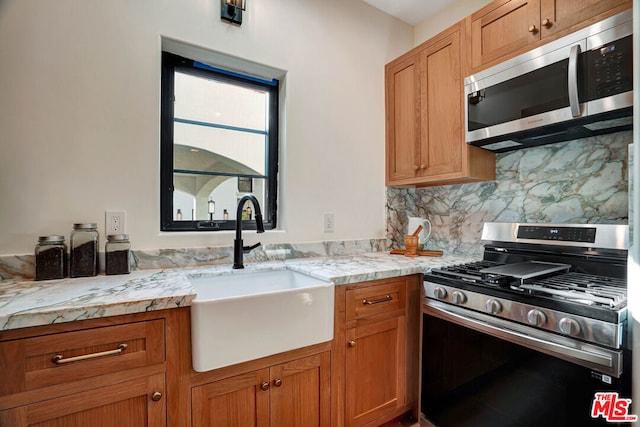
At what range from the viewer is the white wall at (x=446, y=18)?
214 cm

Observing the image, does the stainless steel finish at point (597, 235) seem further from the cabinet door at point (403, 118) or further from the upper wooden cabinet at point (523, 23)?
the upper wooden cabinet at point (523, 23)

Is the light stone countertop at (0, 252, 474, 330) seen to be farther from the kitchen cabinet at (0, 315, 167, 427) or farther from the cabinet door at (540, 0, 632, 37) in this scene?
the cabinet door at (540, 0, 632, 37)

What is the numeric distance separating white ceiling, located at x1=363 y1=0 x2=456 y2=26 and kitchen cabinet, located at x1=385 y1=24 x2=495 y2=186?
0.44 m

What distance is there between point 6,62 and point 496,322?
2.31 metres

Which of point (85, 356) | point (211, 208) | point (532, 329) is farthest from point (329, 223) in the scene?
point (85, 356)

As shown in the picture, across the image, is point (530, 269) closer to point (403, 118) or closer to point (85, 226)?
point (403, 118)

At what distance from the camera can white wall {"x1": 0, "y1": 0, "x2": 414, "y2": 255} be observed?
4.27 ft

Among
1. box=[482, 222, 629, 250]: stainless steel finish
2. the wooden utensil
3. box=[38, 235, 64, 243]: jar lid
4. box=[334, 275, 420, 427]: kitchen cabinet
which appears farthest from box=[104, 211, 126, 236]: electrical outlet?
box=[482, 222, 629, 250]: stainless steel finish

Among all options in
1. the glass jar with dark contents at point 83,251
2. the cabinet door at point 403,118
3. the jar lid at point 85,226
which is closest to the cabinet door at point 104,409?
the glass jar with dark contents at point 83,251

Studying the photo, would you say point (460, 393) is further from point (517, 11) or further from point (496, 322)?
point (517, 11)

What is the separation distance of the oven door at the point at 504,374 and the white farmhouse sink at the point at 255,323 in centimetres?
61

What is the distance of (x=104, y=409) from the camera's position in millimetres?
942

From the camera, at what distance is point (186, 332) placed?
106 centimetres

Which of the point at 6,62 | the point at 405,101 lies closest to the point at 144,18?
the point at 6,62
